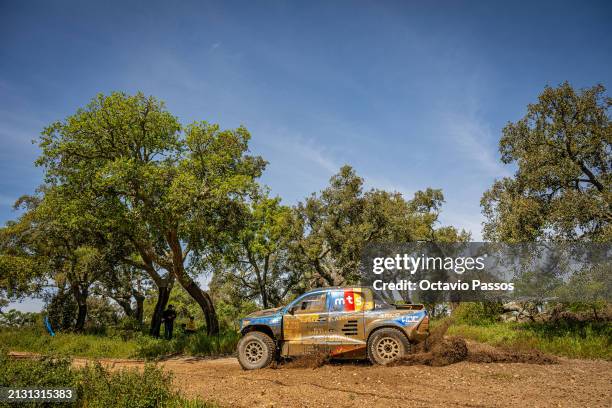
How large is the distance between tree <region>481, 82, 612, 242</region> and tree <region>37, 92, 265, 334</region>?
1076 cm

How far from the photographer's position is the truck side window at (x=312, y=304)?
11812mm

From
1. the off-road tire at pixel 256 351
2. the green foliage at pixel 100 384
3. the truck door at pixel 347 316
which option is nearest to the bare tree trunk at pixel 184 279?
the off-road tire at pixel 256 351

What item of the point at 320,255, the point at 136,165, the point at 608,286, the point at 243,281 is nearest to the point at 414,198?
the point at 320,255

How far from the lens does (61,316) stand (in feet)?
82.9

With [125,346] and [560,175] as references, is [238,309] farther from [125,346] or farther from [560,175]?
[560,175]

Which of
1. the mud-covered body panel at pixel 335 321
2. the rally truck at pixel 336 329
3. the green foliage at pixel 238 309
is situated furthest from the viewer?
the green foliage at pixel 238 309

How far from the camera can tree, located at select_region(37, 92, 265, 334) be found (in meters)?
15.9

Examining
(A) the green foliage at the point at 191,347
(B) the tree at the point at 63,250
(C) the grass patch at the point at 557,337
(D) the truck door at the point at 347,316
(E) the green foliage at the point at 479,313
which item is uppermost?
(B) the tree at the point at 63,250

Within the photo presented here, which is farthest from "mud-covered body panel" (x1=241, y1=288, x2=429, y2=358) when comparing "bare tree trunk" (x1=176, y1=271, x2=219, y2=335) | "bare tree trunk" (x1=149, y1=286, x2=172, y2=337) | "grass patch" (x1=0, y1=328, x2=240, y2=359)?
"bare tree trunk" (x1=149, y1=286, x2=172, y2=337)

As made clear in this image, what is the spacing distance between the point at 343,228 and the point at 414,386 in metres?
20.6

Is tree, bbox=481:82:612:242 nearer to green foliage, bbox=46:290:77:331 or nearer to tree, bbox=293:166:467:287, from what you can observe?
tree, bbox=293:166:467:287

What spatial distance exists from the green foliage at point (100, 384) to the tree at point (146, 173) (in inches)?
308

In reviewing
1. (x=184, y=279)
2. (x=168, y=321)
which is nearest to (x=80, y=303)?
(x=168, y=321)

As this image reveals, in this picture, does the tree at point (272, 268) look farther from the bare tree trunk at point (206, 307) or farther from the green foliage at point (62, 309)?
the green foliage at point (62, 309)
